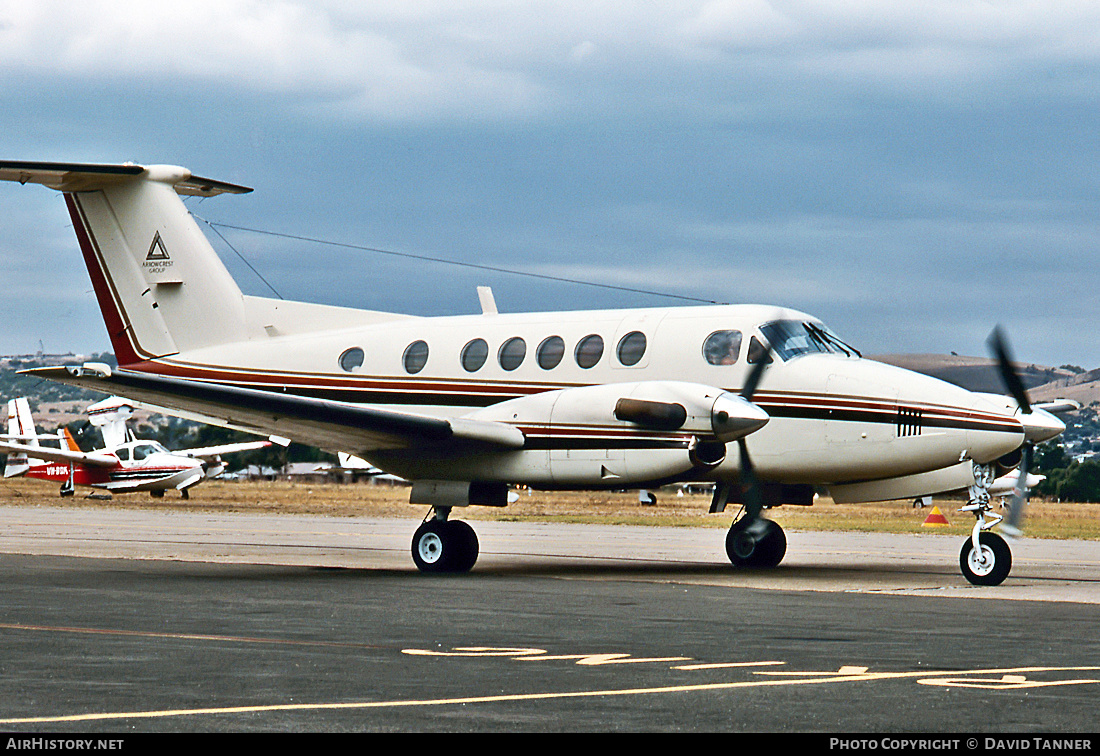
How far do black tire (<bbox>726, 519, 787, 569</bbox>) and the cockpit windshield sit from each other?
124 inches

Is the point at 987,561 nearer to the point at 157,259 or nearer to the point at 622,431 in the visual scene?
the point at 622,431

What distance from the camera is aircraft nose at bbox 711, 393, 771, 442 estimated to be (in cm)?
1734

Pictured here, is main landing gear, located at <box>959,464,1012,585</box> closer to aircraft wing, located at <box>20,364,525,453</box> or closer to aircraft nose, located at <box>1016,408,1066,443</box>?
aircraft nose, located at <box>1016,408,1066,443</box>

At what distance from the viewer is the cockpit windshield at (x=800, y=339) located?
61.2 feet

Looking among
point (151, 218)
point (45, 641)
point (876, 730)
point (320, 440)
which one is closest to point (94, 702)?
point (45, 641)

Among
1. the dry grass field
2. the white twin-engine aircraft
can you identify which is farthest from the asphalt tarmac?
the dry grass field

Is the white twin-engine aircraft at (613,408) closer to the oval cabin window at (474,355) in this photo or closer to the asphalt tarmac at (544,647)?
the oval cabin window at (474,355)

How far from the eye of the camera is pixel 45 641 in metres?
10.9

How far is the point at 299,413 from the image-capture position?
1827 centimetres

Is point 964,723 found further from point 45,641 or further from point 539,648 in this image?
point 45,641

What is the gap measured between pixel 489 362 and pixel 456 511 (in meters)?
28.9

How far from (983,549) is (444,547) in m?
7.49

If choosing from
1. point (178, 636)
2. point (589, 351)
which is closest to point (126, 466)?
point (589, 351)
